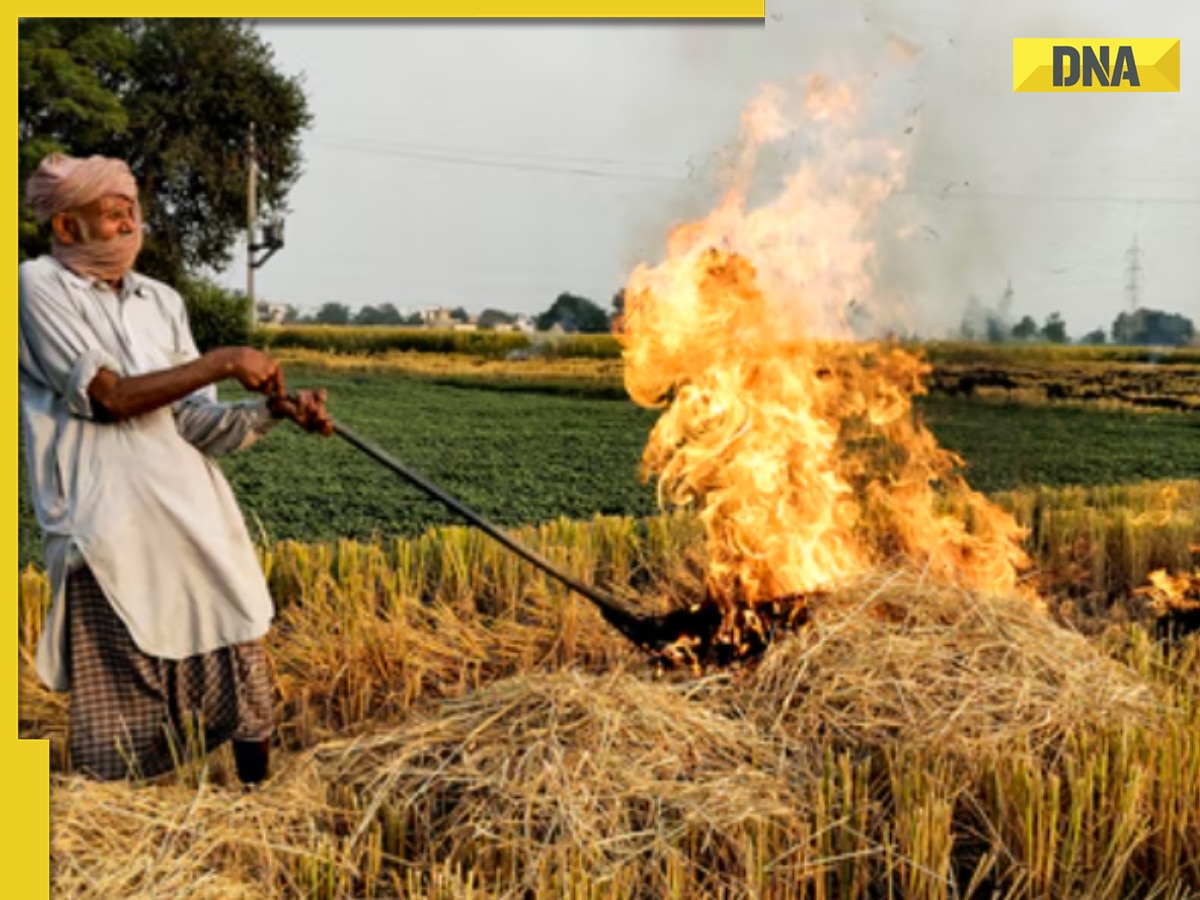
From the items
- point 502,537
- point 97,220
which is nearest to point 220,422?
point 97,220

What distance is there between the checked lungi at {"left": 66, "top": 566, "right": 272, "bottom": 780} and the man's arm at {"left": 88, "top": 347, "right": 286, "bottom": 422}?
1.53 feet

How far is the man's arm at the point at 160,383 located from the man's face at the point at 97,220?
0.35 m

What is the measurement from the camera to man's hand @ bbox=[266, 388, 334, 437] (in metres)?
3.57

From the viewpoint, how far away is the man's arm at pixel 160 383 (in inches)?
130

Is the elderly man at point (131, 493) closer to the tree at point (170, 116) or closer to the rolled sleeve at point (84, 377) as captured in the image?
the rolled sleeve at point (84, 377)

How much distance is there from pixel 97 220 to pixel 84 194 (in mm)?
75

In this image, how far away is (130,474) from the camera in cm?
346

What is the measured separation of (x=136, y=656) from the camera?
3.55 metres

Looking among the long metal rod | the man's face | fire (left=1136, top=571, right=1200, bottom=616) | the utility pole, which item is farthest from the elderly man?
fire (left=1136, top=571, right=1200, bottom=616)

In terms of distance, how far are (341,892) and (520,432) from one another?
316 inches

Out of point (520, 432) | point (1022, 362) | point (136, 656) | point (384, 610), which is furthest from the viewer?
point (1022, 362)

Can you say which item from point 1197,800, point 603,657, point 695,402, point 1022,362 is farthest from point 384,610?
point 1022,362

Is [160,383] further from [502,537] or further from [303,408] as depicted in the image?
[502,537]

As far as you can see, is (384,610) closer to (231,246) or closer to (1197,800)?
(231,246)
